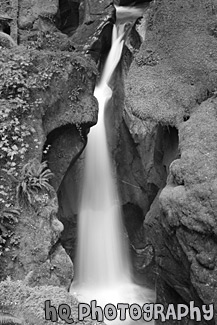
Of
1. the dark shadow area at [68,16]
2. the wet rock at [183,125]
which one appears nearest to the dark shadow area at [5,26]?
the dark shadow area at [68,16]

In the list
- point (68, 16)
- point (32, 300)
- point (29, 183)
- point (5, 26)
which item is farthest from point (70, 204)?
point (68, 16)

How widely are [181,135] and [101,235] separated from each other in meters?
7.08

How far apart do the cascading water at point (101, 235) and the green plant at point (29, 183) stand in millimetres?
5298

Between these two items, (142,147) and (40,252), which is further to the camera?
(142,147)

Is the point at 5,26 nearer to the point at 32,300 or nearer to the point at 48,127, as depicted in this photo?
the point at 48,127

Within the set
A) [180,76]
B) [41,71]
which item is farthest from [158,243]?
[41,71]

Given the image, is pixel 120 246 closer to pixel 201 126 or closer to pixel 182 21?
pixel 201 126

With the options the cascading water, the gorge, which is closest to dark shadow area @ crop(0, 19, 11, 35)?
the gorge

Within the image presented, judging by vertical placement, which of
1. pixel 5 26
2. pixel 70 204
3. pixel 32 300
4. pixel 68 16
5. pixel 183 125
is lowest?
pixel 32 300

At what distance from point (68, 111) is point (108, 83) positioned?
6.12 meters

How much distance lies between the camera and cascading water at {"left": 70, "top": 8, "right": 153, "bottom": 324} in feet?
41.2

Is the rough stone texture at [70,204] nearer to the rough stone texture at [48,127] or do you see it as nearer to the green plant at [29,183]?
the rough stone texture at [48,127]

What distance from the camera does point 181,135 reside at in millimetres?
7980

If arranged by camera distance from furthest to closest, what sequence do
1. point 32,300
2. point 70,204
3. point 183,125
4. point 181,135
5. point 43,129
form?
point 70,204 → point 43,129 → point 183,125 → point 181,135 → point 32,300
